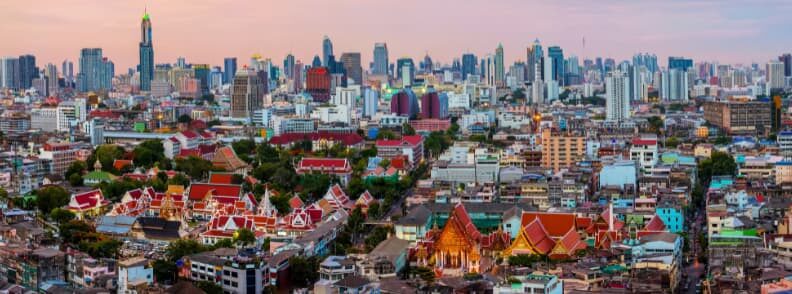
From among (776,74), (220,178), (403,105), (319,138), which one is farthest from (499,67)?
(220,178)

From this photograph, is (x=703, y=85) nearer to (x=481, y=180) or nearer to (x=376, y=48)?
(x=376, y=48)

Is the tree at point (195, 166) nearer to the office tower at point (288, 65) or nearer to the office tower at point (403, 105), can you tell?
the office tower at point (403, 105)

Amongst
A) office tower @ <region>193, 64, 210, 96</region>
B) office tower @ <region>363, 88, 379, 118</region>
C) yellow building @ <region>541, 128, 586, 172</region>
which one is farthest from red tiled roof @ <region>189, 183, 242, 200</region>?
office tower @ <region>193, 64, 210, 96</region>

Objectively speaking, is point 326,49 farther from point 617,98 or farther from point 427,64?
point 617,98

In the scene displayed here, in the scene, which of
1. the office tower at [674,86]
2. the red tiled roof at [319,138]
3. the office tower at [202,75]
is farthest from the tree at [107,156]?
the office tower at [202,75]

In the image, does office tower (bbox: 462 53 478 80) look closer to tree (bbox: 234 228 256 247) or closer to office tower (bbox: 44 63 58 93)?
office tower (bbox: 44 63 58 93)

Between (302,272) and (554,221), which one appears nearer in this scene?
(302,272)
